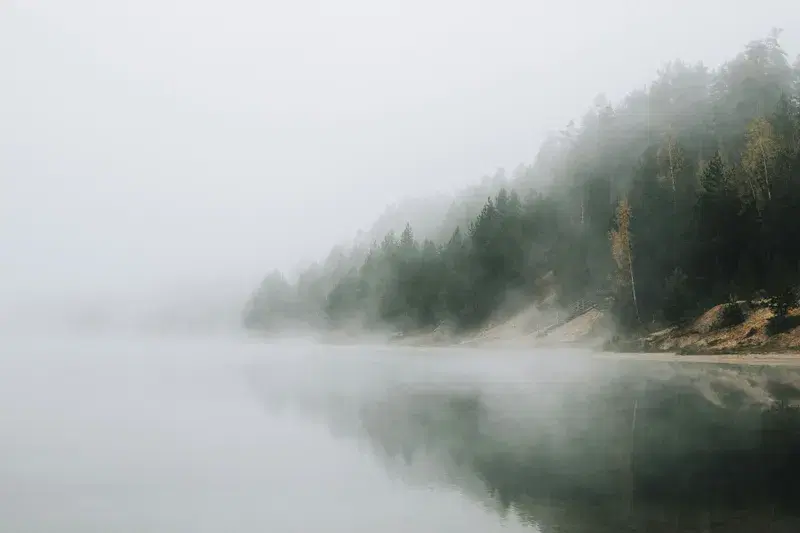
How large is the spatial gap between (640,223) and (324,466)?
5826 centimetres

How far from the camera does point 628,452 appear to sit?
19.5m

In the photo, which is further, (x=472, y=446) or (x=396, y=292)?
(x=396, y=292)

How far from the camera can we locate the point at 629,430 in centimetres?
2308

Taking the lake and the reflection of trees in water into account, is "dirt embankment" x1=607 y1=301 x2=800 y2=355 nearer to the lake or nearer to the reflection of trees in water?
the lake

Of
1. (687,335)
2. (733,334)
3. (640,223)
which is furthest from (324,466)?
(640,223)

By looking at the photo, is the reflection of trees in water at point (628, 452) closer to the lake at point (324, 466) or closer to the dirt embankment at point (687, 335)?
the lake at point (324, 466)

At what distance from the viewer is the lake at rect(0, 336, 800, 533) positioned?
45.6 feet

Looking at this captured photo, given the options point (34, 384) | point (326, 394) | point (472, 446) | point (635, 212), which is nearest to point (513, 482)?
point (472, 446)

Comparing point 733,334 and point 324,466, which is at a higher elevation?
point 324,466

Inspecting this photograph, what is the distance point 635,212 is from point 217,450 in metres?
58.9

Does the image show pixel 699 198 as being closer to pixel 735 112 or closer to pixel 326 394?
pixel 735 112

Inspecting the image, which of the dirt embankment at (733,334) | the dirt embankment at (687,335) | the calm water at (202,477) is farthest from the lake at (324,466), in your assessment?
the dirt embankment at (687,335)

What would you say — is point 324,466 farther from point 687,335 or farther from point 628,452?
point 687,335

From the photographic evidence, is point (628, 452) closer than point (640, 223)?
Yes
